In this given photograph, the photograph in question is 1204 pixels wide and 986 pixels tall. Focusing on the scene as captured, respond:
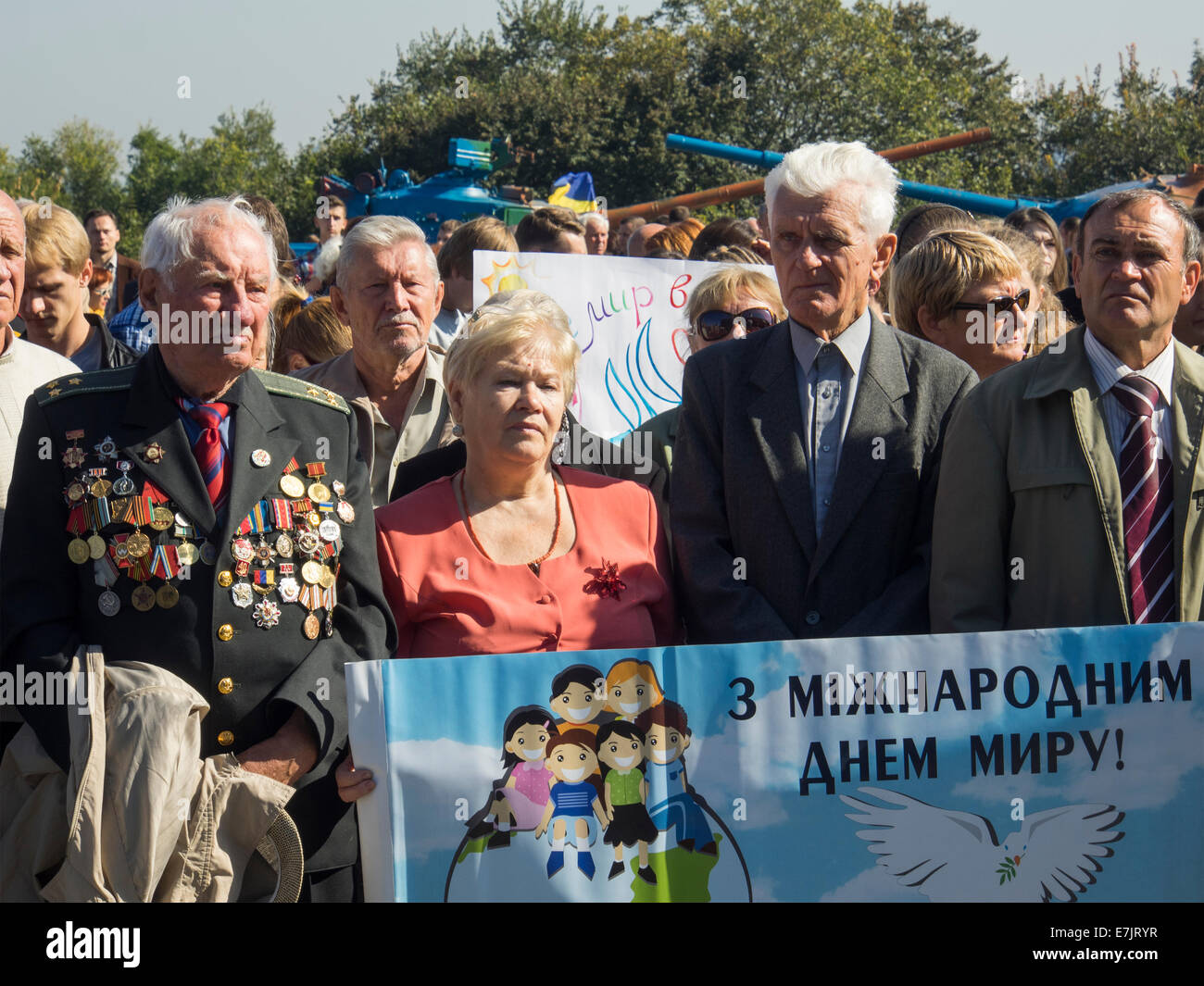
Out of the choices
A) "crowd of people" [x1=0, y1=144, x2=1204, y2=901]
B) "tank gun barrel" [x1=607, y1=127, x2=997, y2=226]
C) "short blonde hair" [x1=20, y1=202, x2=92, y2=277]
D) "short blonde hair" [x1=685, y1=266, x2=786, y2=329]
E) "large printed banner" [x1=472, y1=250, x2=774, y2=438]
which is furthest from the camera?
"tank gun barrel" [x1=607, y1=127, x2=997, y2=226]

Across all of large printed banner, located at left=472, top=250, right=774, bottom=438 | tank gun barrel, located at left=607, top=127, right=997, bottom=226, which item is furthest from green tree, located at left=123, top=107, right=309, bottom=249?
large printed banner, located at left=472, top=250, right=774, bottom=438

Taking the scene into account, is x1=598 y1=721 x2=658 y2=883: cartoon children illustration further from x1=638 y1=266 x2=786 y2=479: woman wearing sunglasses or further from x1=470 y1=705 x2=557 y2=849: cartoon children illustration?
Result: x1=638 y1=266 x2=786 y2=479: woman wearing sunglasses

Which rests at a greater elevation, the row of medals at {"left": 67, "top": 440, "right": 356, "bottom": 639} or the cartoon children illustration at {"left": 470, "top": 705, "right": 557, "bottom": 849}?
the row of medals at {"left": 67, "top": 440, "right": 356, "bottom": 639}

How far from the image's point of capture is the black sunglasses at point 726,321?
447 centimetres

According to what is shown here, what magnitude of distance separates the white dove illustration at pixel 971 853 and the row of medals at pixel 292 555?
4.46 ft

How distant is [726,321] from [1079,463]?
152 cm

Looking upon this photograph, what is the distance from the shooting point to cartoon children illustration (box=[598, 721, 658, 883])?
9.96 ft

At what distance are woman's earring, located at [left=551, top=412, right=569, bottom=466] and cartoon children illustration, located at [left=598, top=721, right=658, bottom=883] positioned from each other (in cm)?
149

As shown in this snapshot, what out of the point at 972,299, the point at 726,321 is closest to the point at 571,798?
the point at 726,321

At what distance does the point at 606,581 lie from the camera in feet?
11.4

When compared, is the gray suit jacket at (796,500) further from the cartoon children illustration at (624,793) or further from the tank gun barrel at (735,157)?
the tank gun barrel at (735,157)

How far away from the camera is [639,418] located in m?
5.79

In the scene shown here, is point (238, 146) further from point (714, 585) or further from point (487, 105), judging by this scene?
point (714, 585)
